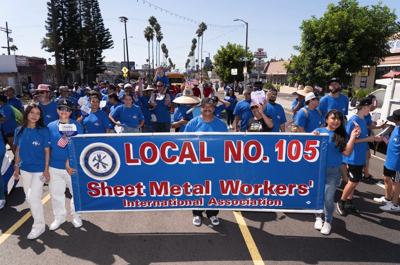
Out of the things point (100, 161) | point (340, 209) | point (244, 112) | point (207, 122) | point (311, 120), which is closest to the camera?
point (100, 161)

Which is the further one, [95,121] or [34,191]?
[95,121]

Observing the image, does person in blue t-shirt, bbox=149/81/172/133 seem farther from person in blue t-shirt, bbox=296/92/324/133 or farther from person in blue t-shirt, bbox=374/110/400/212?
person in blue t-shirt, bbox=374/110/400/212

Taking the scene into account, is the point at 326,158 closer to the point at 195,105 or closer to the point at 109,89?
the point at 195,105

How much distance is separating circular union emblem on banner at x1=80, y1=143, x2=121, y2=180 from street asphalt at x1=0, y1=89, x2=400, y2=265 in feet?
3.42

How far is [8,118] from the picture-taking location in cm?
639

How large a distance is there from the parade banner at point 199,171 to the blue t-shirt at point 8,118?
399 centimetres

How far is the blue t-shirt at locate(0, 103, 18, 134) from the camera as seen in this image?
631 cm

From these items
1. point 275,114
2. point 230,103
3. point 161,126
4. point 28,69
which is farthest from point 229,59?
point 275,114

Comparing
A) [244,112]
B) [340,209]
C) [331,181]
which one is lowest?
[340,209]

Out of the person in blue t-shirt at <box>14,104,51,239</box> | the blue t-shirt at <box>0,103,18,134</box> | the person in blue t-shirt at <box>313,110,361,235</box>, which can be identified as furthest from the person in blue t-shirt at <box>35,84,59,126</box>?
the person in blue t-shirt at <box>313,110,361,235</box>

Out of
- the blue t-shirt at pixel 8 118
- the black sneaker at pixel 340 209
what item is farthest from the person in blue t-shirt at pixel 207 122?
the blue t-shirt at pixel 8 118

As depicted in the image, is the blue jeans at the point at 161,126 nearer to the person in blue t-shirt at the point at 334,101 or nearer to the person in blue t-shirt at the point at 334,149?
the person in blue t-shirt at the point at 334,101

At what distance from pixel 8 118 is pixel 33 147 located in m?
3.42

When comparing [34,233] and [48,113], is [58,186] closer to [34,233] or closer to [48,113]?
[34,233]
